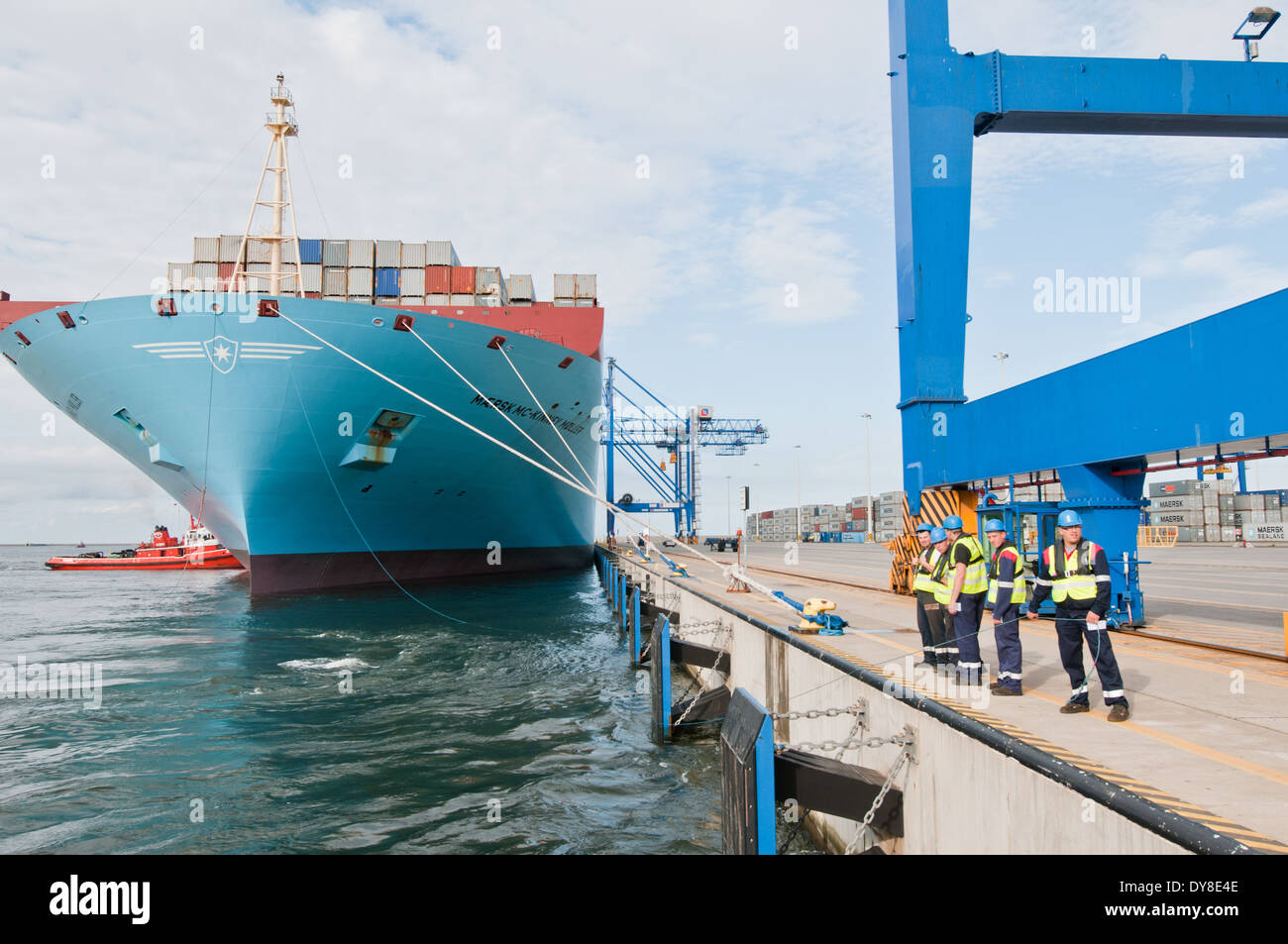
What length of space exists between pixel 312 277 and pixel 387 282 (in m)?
2.58

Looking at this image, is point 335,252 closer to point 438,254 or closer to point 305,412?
point 438,254

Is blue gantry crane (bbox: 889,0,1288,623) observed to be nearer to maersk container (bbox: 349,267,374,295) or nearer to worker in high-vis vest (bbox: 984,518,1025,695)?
worker in high-vis vest (bbox: 984,518,1025,695)

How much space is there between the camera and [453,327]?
1872cm

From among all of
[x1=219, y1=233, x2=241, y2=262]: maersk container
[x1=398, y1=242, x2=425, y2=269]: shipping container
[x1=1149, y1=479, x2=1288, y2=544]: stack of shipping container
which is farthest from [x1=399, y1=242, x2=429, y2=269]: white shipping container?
[x1=1149, y1=479, x2=1288, y2=544]: stack of shipping container

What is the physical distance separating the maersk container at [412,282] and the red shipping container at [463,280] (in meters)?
0.28

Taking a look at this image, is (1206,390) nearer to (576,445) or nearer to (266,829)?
(266,829)

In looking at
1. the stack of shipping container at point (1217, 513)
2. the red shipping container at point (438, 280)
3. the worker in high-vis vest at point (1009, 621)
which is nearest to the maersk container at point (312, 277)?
the red shipping container at point (438, 280)

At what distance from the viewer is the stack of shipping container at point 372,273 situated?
1031 inches

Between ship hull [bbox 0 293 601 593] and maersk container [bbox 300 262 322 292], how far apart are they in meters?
8.13

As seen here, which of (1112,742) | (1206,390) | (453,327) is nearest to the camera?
(1112,742)

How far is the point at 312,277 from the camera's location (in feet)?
86.0

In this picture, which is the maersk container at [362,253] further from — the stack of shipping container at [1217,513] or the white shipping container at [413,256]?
the stack of shipping container at [1217,513]
